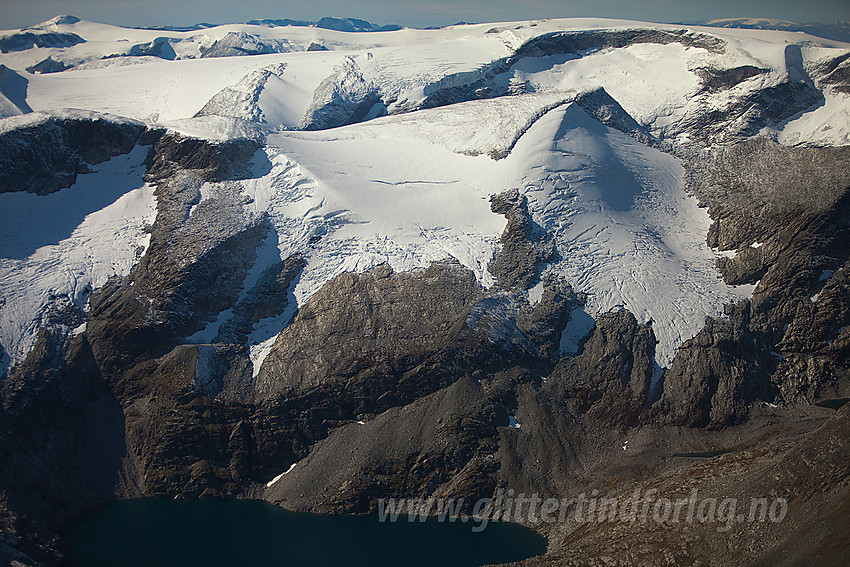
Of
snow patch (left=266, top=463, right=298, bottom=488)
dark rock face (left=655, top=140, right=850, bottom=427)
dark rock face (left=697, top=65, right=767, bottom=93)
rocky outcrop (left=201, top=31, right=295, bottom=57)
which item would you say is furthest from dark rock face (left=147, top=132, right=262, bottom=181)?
rocky outcrop (left=201, top=31, right=295, bottom=57)

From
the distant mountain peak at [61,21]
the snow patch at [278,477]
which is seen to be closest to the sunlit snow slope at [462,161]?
the snow patch at [278,477]

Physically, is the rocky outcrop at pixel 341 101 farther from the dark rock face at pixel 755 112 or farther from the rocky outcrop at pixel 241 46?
the rocky outcrop at pixel 241 46

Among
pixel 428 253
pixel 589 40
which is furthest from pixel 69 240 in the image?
pixel 589 40

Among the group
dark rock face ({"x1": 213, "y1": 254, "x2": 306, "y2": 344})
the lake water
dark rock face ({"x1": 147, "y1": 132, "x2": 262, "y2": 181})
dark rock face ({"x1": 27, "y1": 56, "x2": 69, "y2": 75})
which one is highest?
dark rock face ({"x1": 27, "y1": 56, "x2": 69, "y2": 75})

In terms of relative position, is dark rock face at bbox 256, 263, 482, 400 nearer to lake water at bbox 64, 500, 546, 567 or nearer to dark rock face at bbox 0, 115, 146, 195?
lake water at bbox 64, 500, 546, 567

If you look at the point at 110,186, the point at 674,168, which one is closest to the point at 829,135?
the point at 674,168

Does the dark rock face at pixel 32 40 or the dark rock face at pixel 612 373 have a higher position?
the dark rock face at pixel 32 40

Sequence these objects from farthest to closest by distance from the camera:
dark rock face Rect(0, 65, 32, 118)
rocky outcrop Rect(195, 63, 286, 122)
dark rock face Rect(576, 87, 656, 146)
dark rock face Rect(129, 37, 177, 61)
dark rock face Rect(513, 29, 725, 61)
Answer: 1. dark rock face Rect(129, 37, 177, 61)
2. dark rock face Rect(513, 29, 725, 61)
3. dark rock face Rect(0, 65, 32, 118)
4. rocky outcrop Rect(195, 63, 286, 122)
5. dark rock face Rect(576, 87, 656, 146)
